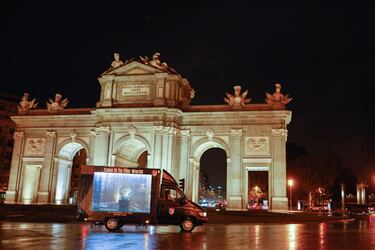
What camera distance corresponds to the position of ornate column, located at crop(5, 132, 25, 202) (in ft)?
159

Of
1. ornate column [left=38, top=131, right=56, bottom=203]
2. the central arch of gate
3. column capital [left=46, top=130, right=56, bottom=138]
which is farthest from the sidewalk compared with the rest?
column capital [left=46, top=130, right=56, bottom=138]

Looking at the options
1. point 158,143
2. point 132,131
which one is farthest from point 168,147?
point 132,131

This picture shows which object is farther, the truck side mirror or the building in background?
the building in background

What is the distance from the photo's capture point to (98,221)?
24406 millimetres

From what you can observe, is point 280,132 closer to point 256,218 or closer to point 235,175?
point 235,175

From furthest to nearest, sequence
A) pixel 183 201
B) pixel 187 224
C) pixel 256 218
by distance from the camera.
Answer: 1. pixel 256 218
2. pixel 183 201
3. pixel 187 224

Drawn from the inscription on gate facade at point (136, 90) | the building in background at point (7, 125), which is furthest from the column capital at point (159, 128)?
the building in background at point (7, 125)

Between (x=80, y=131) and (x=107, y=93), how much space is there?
5.97 meters

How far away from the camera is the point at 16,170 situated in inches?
1938

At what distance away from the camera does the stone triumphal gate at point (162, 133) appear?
42812mm

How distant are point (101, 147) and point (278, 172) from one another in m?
18.9

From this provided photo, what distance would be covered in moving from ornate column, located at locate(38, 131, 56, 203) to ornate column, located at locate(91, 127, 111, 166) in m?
6.37

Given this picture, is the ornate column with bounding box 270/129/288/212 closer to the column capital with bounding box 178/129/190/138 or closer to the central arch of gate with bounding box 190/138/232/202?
the central arch of gate with bounding box 190/138/232/202

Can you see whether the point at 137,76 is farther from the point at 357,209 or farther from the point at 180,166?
the point at 357,209
